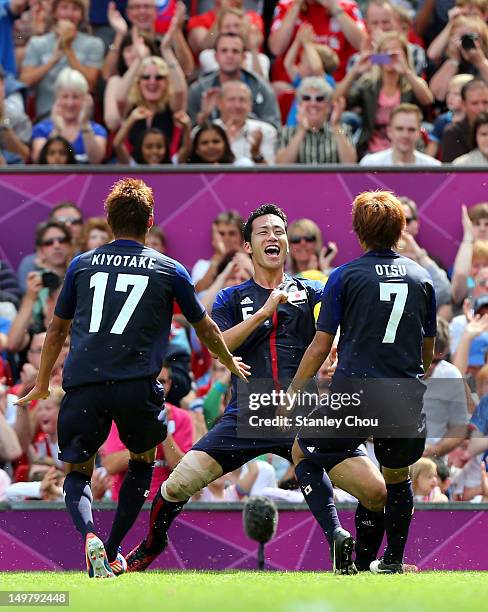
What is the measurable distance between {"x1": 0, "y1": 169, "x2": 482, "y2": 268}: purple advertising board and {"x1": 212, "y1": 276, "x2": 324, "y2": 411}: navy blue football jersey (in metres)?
3.30

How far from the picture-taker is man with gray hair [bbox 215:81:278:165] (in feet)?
41.9

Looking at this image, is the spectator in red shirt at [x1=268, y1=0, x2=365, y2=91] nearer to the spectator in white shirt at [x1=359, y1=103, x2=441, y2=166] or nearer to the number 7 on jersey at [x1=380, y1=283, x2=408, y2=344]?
the spectator in white shirt at [x1=359, y1=103, x2=441, y2=166]

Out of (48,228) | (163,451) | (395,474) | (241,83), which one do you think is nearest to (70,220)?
(48,228)

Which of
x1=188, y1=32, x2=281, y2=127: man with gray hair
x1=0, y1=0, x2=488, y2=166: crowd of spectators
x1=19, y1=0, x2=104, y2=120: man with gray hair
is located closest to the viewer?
x1=0, y1=0, x2=488, y2=166: crowd of spectators

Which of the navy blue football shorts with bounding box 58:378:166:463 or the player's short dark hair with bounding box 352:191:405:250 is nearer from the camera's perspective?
the navy blue football shorts with bounding box 58:378:166:463

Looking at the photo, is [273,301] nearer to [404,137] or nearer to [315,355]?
[315,355]

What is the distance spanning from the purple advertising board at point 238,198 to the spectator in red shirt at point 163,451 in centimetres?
182

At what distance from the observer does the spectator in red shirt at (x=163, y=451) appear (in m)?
9.66

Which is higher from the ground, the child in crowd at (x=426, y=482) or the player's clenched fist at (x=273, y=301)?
the player's clenched fist at (x=273, y=301)

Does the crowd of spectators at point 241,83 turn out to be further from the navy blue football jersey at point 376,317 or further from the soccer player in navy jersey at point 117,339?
the soccer player in navy jersey at point 117,339

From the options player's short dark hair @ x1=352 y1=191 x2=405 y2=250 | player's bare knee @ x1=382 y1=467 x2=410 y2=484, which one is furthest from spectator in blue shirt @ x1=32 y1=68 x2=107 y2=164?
player's bare knee @ x1=382 y1=467 x2=410 y2=484

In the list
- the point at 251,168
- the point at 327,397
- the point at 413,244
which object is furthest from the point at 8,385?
the point at 327,397

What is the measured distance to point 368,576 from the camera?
7.10m

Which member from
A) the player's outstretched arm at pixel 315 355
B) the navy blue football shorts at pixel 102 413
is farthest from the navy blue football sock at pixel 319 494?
the navy blue football shorts at pixel 102 413
